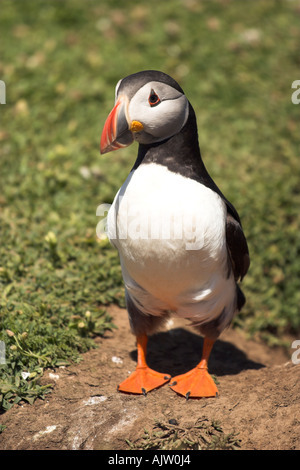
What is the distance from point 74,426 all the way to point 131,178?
138 cm

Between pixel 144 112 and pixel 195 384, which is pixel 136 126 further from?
pixel 195 384

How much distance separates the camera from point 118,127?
2.85 m

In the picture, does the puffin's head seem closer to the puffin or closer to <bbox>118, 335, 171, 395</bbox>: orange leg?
the puffin

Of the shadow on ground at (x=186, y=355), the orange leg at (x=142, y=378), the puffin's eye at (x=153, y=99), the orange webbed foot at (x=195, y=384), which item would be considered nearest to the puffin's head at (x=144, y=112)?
the puffin's eye at (x=153, y=99)

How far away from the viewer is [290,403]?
3102 millimetres

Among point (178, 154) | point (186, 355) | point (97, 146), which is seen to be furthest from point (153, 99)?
point (97, 146)

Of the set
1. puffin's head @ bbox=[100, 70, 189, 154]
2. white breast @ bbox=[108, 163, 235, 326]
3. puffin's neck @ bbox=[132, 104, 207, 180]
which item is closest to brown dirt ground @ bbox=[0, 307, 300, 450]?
white breast @ bbox=[108, 163, 235, 326]

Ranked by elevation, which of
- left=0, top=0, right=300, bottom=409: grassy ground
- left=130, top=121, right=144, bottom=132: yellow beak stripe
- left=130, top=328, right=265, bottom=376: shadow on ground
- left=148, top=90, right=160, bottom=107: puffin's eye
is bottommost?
left=130, top=328, right=265, bottom=376: shadow on ground

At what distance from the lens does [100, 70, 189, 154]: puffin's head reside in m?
2.88

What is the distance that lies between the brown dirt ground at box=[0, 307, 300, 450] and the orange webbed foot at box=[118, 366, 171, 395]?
0.04 metres

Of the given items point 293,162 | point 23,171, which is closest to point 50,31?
point 23,171
